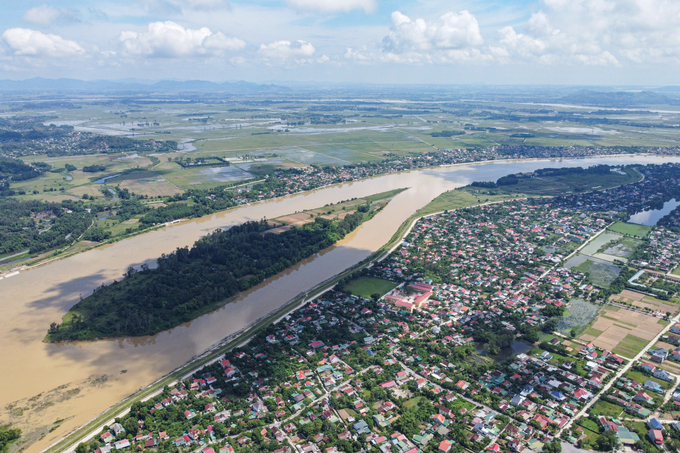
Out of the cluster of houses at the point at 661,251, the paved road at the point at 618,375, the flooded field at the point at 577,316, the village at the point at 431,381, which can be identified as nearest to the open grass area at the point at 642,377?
the village at the point at 431,381

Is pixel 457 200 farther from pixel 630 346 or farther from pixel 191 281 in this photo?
pixel 191 281

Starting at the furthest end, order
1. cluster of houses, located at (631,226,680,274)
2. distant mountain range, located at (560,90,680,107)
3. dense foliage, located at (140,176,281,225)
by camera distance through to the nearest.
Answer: distant mountain range, located at (560,90,680,107), dense foliage, located at (140,176,281,225), cluster of houses, located at (631,226,680,274)

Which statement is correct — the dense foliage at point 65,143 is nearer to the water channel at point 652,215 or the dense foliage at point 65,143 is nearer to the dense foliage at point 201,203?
the dense foliage at point 201,203

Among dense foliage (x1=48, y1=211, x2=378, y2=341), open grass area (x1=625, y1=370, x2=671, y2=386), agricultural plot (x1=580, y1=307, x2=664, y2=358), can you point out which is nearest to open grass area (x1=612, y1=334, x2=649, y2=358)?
agricultural plot (x1=580, y1=307, x2=664, y2=358)

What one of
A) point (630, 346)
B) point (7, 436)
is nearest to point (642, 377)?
point (630, 346)

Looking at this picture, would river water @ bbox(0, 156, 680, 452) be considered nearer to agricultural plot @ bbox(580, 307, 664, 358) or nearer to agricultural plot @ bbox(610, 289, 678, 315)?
agricultural plot @ bbox(580, 307, 664, 358)
